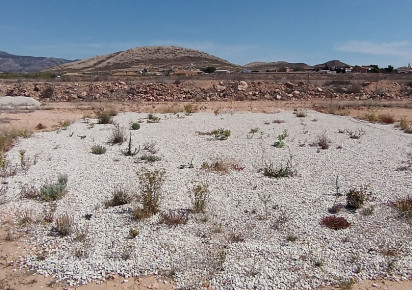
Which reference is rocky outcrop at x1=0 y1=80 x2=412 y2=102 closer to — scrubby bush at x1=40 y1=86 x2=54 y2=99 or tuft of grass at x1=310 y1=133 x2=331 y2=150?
scrubby bush at x1=40 y1=86 x2=54 y2=99

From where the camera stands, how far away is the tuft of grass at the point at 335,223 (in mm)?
6969

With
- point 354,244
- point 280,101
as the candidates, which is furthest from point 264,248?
point 280,101

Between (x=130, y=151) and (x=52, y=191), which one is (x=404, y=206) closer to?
(x=52, y=191)

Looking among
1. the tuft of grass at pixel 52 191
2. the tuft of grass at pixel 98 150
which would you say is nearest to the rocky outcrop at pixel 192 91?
the tuft of grass at pixel 98 150

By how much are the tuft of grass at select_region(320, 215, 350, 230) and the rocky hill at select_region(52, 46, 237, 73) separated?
74.6 m

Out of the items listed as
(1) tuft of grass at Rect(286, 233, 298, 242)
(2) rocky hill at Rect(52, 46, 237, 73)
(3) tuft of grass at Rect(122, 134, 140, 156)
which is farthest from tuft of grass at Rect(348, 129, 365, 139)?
(2) rocky hill at Rect(52, 46, 237, 73)

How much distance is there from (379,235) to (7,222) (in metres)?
6.83

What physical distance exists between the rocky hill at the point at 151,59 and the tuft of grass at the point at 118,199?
73.3m

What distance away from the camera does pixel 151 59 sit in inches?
3497

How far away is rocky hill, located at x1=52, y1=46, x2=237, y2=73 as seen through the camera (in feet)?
270

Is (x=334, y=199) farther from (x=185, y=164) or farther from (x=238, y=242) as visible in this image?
(x=185, y=164)

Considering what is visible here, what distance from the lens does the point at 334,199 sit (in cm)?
838

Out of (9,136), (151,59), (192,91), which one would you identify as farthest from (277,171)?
(151,59)

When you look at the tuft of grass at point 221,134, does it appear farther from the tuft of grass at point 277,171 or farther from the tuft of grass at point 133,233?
the tuft of grass at point 133,233
